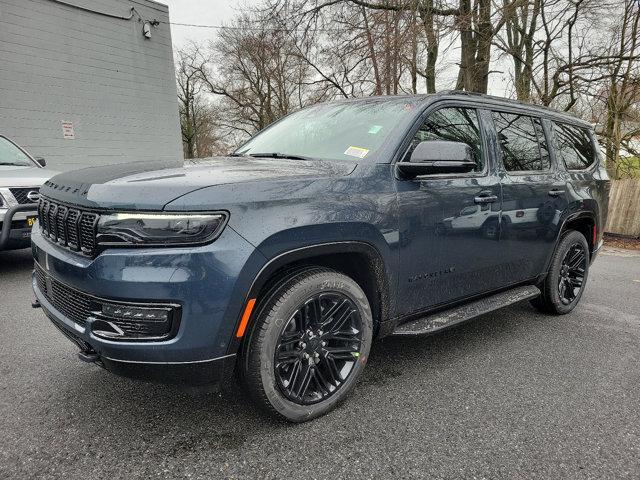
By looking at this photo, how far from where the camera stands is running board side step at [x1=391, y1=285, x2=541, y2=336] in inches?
106

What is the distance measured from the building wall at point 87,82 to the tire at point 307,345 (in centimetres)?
1155

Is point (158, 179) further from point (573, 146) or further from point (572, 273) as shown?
point (572, 273)

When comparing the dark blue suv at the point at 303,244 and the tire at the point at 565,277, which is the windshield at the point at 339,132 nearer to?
the dark blue suv at the point at 303,244

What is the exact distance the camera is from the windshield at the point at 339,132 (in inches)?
106

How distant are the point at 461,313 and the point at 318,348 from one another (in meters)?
1.13

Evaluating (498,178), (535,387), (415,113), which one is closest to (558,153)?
(498,178)

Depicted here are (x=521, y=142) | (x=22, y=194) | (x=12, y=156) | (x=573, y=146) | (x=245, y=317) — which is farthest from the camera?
(x=12, y=156)

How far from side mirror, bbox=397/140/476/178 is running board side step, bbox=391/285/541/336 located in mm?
910

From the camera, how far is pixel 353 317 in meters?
2.45

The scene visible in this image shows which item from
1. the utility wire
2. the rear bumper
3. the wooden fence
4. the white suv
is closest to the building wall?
the utility wire

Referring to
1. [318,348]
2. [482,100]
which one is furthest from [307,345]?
[482,100]

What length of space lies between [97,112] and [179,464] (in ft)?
41.9

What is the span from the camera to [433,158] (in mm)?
2527

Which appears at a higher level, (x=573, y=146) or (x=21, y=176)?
(x=573, y=146)
